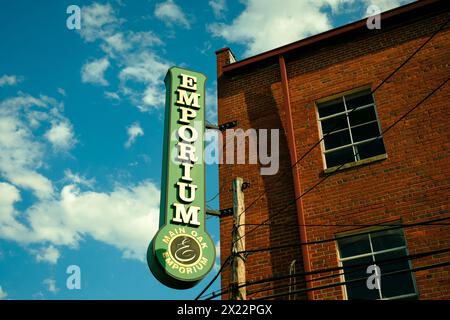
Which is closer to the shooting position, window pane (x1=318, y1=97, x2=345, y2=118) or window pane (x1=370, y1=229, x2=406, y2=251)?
window pane (x1=370, y1=229, x2=406, y2=251)

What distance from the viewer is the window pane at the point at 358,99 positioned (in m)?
12.9

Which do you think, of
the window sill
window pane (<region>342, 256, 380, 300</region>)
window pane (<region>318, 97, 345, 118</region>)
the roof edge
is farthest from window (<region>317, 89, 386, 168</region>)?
window pane (<region>342, 256, 380, 300</region>)

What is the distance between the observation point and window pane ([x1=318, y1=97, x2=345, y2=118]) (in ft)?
43.4

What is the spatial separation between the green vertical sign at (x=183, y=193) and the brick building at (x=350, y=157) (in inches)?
47.0

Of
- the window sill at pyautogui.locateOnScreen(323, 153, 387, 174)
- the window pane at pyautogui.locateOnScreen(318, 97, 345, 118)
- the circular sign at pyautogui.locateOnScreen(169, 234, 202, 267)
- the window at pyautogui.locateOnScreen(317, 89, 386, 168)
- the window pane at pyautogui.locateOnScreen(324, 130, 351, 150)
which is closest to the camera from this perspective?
the circular sign at pyautogui.locateOnScreen(169, 234, 202, 267)

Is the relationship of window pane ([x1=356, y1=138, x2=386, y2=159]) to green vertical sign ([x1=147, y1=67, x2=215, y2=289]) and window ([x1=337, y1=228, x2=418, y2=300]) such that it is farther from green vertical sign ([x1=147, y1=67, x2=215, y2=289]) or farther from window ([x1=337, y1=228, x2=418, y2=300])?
green vertical sign ([x1=147, y1=67, x2=215, y2=289])

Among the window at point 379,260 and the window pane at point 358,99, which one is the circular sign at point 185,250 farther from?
the window pane at point 358,99

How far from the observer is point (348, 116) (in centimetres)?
1288

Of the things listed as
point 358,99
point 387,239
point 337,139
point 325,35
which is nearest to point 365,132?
point 337,139

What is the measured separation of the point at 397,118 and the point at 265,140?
302cm

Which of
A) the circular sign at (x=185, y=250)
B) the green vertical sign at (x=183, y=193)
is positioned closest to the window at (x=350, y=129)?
the green vertical sign at (x=183, y=193)

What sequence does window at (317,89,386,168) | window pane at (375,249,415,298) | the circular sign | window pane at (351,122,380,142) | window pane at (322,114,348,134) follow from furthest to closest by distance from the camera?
1. window pane at (322,114,348,134)
2. window pane at (351,122,380,142)
3. window at (317,89,386,168)
4. the circular sign
5. window pane at (375,249,415,298)

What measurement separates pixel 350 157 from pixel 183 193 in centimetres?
382

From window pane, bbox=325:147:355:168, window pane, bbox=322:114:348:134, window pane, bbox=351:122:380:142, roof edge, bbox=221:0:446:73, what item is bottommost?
window pane, bbox=325:147:355:168
